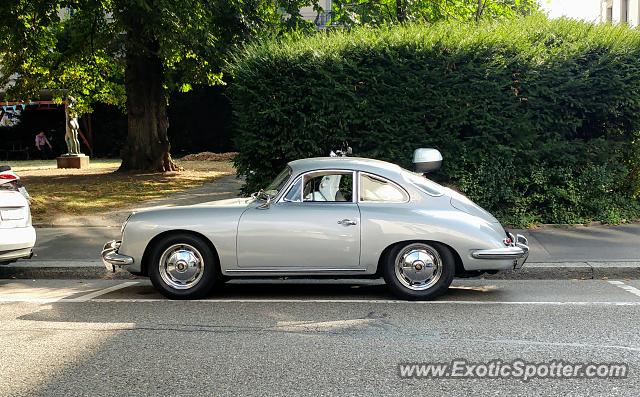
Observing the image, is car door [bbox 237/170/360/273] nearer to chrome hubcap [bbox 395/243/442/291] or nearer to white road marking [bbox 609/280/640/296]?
chrome hubcap [bbox 395/243/442/291]

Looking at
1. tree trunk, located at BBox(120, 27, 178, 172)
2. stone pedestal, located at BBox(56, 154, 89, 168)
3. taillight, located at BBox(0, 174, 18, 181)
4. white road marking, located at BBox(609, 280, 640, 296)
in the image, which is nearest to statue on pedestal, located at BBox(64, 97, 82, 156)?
stone pedestal, located at BBox(56, 154, 89, 168)

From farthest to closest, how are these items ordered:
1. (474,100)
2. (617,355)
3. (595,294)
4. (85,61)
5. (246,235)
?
(85,61), (474,100), (595,294), (246,235), (617,355)

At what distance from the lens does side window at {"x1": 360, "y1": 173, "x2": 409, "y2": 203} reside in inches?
288

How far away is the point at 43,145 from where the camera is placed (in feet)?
129

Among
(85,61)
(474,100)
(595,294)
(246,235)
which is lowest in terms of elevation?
(595,294)

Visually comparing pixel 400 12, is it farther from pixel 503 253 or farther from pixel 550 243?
pixel 503 253

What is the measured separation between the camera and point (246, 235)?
7.08 meters

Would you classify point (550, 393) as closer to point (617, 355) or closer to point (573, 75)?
point (617, 355)

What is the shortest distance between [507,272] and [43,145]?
35185mm

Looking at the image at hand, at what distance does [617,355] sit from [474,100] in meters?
6.98

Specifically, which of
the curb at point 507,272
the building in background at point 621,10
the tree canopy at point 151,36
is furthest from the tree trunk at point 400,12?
the building in background at point 621,10

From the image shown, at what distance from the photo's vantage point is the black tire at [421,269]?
7.04 m

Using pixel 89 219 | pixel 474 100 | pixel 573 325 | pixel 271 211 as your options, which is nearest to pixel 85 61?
pixel 89 219

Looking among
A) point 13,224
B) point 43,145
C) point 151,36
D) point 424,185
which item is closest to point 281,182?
point 424,185
